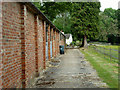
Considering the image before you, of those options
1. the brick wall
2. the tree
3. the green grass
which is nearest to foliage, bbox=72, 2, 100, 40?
the tree

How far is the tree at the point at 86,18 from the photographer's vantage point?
33.9 metres

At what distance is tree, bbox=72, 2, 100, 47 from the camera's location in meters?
33.9

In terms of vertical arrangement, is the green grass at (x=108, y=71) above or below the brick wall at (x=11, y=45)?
below

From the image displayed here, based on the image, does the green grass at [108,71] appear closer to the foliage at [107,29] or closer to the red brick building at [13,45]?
the red brick building at [13,45]

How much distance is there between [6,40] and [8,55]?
440mm

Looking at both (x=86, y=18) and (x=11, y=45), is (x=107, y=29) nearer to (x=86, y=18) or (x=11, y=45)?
(x=86, y=18)

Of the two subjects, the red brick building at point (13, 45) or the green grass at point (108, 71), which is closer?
the red brick building at point (13, 45)

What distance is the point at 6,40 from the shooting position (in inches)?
158

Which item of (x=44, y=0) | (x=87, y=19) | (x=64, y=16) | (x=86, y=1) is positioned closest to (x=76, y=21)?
(x=87, y=19)

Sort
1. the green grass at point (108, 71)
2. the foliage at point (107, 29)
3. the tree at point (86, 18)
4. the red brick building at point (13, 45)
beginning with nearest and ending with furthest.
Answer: the red brick building at point (13, 45) < the green grass at point (108, 71) < the tree at point (86, 18) < the foliage at point (107, 29)

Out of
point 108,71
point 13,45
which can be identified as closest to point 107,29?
point 108,71

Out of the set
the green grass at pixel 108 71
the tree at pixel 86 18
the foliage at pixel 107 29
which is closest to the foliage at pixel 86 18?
the tree at pixel 86 18

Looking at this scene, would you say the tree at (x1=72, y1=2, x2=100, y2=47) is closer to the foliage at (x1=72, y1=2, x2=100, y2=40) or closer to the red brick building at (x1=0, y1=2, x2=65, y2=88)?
the foliage at (x1=72, y1=2, x2=100, y2=40)

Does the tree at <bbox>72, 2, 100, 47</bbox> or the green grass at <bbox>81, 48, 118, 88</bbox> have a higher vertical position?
the tree at <bbox>72, 2, 100, 47</bbox>
